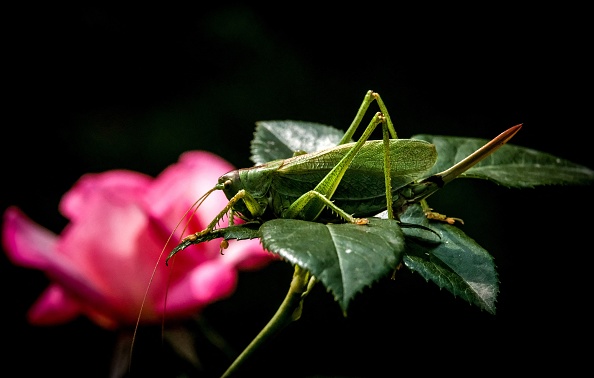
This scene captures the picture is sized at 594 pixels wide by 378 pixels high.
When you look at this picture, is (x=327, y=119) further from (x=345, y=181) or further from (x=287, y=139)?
(x=345, y=181)

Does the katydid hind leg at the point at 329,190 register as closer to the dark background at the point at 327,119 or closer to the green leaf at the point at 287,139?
the green leaf at the point at 287,139

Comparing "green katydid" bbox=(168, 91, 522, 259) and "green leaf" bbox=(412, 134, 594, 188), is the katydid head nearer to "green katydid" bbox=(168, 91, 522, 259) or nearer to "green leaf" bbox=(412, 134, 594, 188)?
"green katydid" bbox=(168, 91, 522, 259)

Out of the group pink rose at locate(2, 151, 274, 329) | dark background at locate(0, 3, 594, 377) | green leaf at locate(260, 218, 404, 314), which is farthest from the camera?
dark background at locate(0, 3, 594, 377)

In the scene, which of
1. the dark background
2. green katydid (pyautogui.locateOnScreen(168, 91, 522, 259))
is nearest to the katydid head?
green katydid (pyautogui.locateOnScreen(168, 91, 522, 259))

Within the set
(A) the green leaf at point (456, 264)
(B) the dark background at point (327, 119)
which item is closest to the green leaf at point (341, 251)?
(A) the green leaf at point (456, 264)

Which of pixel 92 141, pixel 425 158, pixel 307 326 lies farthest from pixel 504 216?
pixel 425 158
